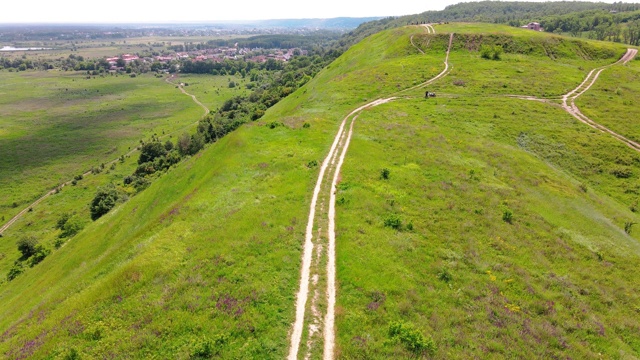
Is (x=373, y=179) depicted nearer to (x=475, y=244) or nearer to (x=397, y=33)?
(x=475, y=244)

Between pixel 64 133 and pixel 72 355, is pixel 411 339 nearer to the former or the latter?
pixel 72 355

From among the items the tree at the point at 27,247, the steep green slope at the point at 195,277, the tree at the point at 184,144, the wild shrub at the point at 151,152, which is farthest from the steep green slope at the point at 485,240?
the wild shrub at the point at 151,152

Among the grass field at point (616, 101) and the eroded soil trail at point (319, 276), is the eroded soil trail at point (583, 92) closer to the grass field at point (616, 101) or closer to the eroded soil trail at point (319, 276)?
the grass field at point (616, 101)

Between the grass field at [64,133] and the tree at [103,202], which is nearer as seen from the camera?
the tree at [103,202]

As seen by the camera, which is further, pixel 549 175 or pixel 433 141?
pixel 433 141

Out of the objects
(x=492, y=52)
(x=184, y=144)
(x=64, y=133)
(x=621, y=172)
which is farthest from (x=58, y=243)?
(x=492, y=52)

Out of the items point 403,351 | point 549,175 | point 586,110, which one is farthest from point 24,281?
point 586,110

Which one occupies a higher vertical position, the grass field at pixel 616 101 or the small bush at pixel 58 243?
the grass field at pixel 616 101
